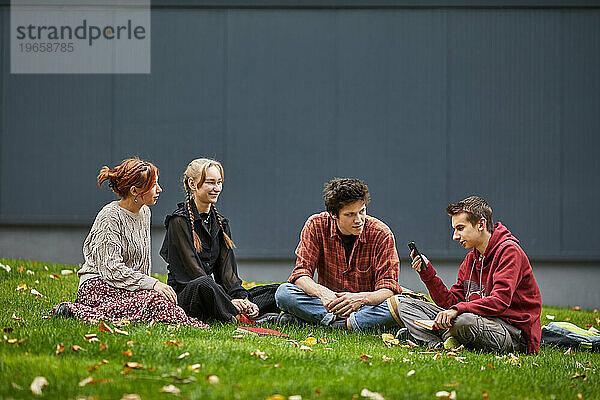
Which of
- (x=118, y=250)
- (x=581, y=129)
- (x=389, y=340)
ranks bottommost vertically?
(x=389, y=340)

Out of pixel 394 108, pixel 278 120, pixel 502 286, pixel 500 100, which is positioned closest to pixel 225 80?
pixel 278 120

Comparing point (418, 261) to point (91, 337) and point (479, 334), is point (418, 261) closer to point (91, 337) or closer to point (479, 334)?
point (479, 334)

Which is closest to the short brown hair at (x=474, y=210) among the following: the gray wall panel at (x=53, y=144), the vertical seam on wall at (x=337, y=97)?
the vertical seam on wall at (x=337, y=97)

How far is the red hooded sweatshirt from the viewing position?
209 inches

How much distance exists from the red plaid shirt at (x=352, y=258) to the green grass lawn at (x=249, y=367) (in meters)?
0.84

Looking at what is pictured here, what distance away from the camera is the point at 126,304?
581cm

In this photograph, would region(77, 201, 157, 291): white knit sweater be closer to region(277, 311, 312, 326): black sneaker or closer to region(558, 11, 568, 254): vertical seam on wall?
region(277, 311, 312, 326): black sneaker

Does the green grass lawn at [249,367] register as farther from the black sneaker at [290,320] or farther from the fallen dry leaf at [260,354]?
the black sneaker at [290,320]

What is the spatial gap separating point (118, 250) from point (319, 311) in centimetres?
196

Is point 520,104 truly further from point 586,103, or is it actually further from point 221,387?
point 221,387

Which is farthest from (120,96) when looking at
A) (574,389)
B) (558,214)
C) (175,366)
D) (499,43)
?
(574,389)

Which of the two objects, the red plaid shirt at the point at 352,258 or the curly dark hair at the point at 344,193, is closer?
the curly dark hair at the point at 344,193

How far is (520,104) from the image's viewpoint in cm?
1241

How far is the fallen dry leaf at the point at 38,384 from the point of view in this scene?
3555 millimetres
